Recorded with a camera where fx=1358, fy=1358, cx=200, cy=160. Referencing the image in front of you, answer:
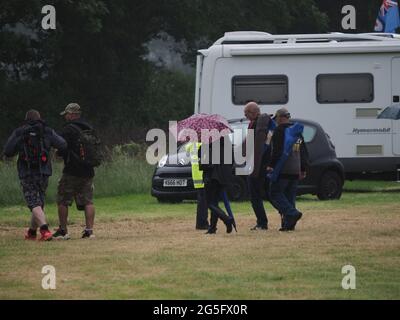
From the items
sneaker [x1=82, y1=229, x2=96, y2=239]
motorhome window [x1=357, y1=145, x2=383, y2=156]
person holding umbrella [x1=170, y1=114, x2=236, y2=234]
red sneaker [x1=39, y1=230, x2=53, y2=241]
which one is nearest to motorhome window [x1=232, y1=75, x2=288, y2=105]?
motorhome window [x1=357, y1=145, x2=383, y2=156]

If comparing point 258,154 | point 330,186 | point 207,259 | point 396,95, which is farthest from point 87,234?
point 396,95

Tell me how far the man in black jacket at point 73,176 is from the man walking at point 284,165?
251cm

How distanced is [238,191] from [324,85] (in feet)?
14.1

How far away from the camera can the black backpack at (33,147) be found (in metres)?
17.4

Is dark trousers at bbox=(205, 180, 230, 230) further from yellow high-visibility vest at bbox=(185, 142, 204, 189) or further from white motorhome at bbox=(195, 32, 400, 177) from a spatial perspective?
white motorhome at bbox=(195, 32, 400, 177)

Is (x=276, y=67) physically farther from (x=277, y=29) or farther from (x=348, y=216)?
(x=277, y=29)

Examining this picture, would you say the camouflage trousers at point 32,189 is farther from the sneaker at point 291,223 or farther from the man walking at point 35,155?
the sneaker at point 291,223

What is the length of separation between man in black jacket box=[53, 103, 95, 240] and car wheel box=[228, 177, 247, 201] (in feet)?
24.0

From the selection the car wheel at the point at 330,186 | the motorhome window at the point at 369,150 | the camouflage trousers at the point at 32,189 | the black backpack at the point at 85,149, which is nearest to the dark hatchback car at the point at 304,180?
the car wheel at the point at 330,186

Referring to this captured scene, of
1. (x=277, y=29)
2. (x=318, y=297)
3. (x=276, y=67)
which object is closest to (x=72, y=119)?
(x=318, y=297)

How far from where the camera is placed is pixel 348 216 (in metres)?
21.0

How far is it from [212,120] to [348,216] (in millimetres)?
3728

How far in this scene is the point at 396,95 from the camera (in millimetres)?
28141
